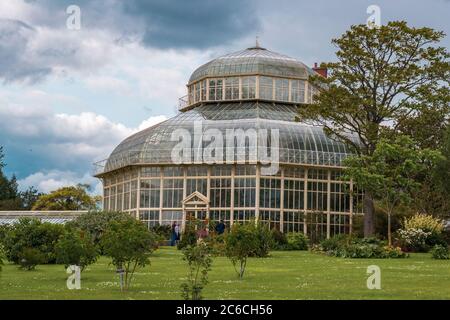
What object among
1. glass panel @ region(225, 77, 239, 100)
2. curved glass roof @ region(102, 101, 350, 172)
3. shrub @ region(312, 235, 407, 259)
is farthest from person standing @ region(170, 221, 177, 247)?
glass panel @ region(225, 77, 239, 100)

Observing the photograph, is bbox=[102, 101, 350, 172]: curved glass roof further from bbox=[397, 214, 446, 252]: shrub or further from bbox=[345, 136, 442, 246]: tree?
bbox=[397, 214, 446, 252]: shrub

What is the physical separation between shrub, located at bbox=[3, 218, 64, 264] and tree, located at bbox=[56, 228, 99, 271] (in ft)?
26.5

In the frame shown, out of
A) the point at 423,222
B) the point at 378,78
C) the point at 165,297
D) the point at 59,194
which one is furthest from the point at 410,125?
the point at 59,194

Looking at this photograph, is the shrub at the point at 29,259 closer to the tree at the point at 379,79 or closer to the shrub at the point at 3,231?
the shrub at the point at 3,231

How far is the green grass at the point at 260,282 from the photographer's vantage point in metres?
18.7

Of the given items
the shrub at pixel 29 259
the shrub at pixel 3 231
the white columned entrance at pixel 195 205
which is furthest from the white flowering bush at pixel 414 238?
the shrub at pixel 29 259

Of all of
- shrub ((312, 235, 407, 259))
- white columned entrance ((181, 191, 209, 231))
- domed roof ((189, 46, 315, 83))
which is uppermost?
domed roof ((189, 46, 315, 83))

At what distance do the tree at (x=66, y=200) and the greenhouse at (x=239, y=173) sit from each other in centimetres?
2159

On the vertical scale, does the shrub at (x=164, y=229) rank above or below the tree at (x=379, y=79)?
below

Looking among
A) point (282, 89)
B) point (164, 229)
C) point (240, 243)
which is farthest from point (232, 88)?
point (240, 243)

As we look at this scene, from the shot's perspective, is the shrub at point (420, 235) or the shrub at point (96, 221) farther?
the shrub at point (420, 235)

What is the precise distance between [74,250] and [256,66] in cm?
3721

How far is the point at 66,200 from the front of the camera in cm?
7969

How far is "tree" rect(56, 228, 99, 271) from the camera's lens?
937 inches
